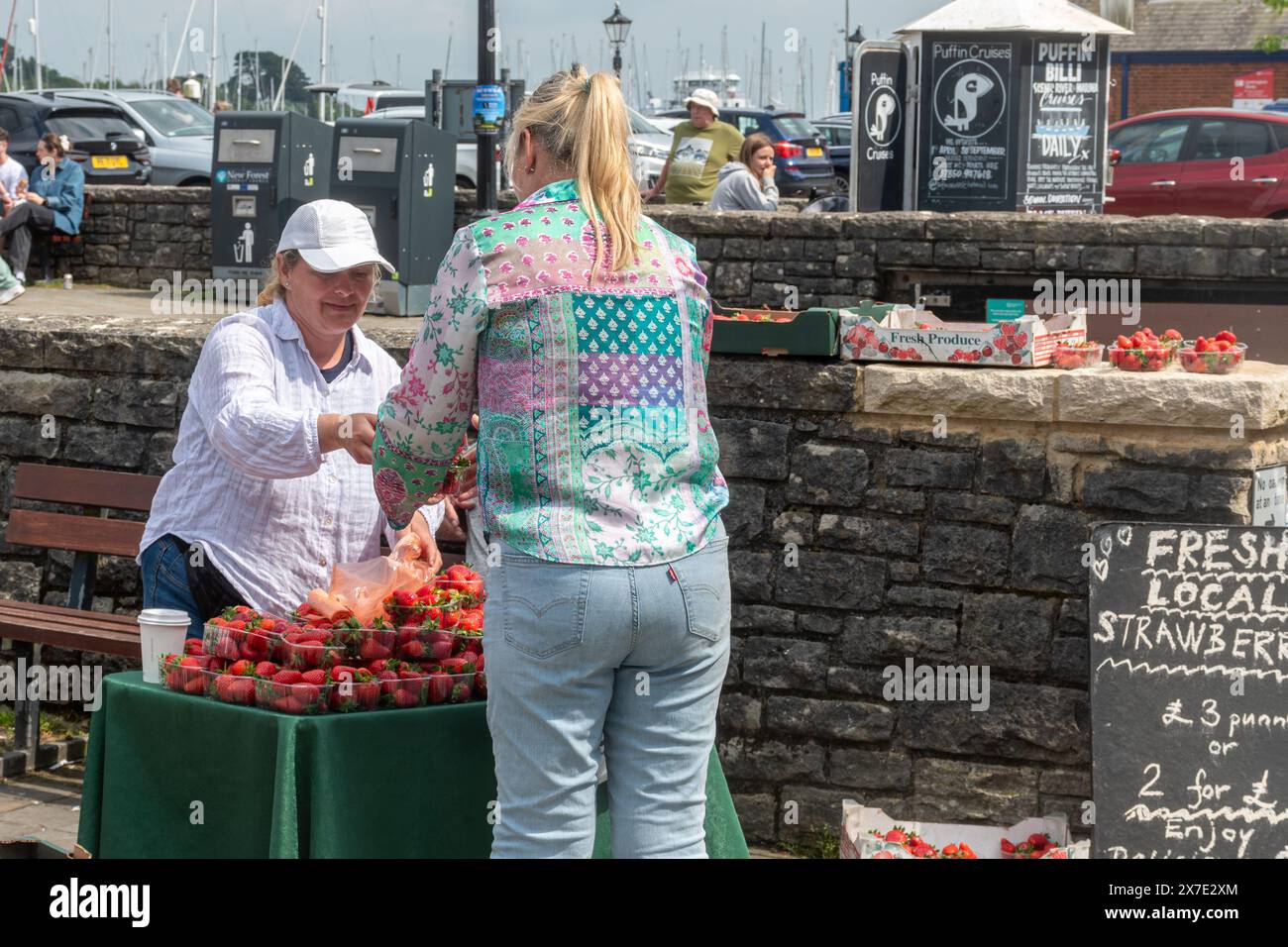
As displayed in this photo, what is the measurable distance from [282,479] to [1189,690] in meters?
2.27

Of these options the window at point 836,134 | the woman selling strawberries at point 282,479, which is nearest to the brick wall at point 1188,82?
the window at point 836,134

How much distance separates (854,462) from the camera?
5.26 m

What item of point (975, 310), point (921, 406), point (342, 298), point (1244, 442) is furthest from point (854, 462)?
point (975, 310)

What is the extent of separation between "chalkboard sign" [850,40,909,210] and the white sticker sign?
7.55 metres

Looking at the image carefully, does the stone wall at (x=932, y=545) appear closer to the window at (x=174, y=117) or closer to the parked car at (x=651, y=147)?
the parked car at (x=651, y=147)

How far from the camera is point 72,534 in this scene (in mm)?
5809

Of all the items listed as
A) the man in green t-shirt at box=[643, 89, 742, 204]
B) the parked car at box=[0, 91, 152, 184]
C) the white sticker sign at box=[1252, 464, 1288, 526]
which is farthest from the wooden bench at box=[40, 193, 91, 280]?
the white sticker sign at box=[1252, 464, 1288, 526]

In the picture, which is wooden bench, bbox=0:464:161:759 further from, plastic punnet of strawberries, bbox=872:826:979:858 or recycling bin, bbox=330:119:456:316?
recycling bin, bbox=330:119:456:316

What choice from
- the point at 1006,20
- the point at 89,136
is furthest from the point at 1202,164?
the point at 89,136

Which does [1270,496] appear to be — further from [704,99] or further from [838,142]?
[838,142]

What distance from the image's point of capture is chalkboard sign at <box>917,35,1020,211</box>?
12.0 m

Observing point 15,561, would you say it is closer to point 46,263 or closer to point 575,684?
point 575,684

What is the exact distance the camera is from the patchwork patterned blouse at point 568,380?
290cm

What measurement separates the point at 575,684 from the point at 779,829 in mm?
2686
